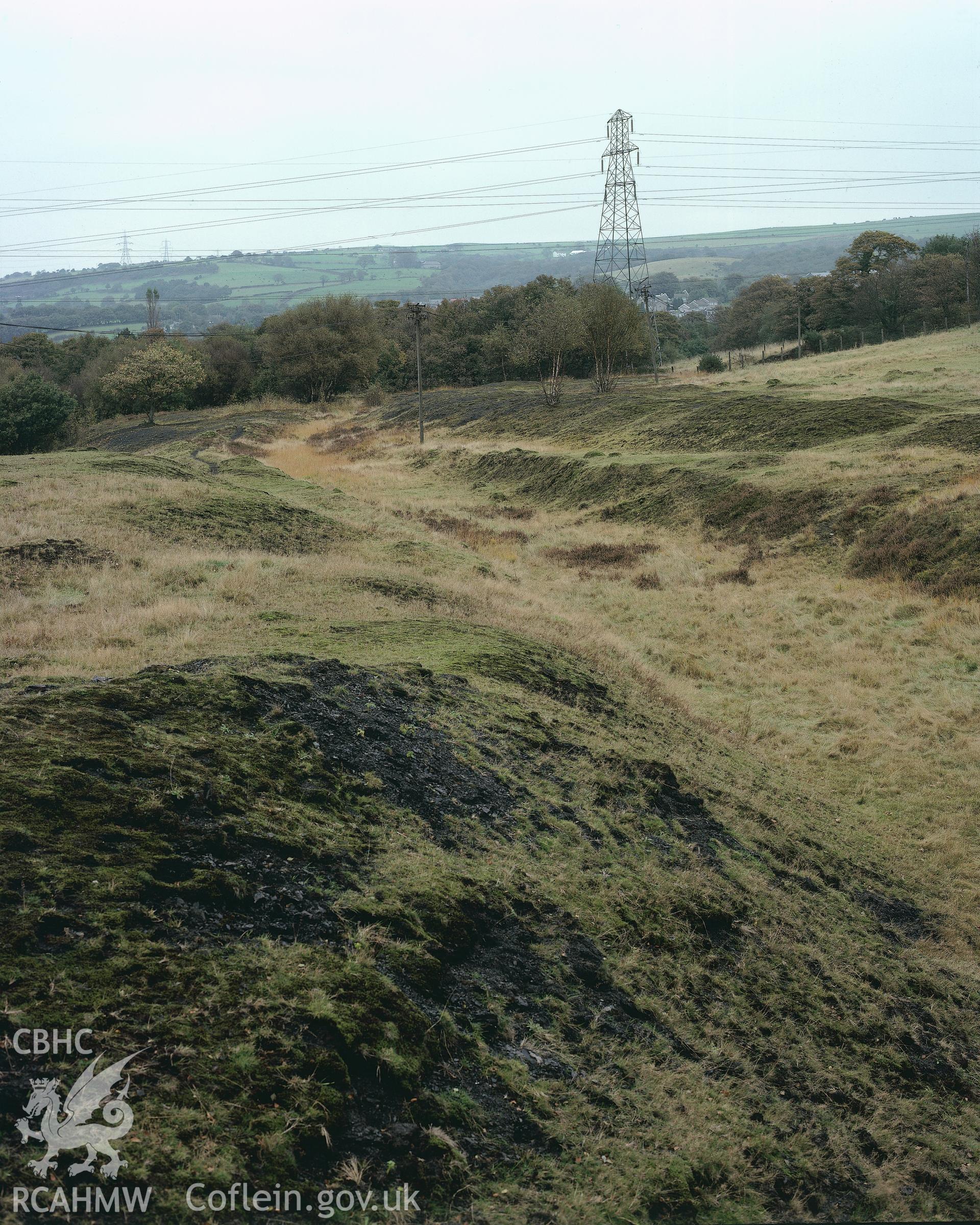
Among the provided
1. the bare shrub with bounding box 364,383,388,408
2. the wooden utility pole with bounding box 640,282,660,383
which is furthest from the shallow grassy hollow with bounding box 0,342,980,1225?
the bare shrub with bounding box 364,383,388,408

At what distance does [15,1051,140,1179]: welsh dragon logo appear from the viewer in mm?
→ 2842

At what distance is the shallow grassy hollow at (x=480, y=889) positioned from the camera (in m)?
3.58

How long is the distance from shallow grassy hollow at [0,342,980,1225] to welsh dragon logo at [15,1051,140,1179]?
0.07m

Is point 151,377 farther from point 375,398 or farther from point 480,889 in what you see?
point 480,889

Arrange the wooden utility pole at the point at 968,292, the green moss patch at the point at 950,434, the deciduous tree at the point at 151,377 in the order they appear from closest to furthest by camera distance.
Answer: the green moss patch at the point at 950,434 < the wooden utility pole at the point at 968,292 < the deciduous tree at the point at 151,377

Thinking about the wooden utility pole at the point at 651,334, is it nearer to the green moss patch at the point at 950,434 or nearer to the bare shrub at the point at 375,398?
the bare shrub at the point at 375,398

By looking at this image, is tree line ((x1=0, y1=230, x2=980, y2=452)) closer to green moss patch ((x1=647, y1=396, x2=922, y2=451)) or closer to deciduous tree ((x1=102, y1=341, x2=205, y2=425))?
deciduous tree ((x1=102, y1=341, x2=205, y2=425))

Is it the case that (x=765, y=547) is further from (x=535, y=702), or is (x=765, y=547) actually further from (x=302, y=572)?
(x=535, y=702)

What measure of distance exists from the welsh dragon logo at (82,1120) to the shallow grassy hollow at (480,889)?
0.07 metres

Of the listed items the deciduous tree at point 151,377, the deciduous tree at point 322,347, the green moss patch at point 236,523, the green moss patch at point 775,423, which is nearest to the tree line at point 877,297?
the green moss patch at point 775,423

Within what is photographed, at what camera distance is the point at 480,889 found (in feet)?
18.6

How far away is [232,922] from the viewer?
14.3 ft

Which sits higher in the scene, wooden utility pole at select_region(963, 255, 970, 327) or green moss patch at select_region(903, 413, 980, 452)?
wooden utility pole at select_region(963, 255, 970, 327)

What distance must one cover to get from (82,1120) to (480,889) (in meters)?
3.01
